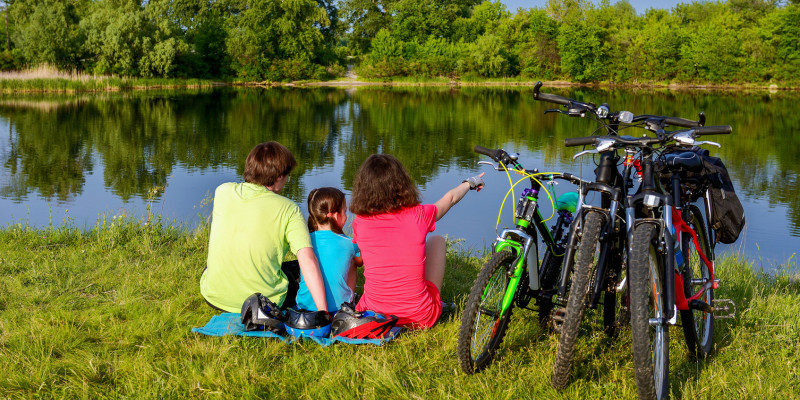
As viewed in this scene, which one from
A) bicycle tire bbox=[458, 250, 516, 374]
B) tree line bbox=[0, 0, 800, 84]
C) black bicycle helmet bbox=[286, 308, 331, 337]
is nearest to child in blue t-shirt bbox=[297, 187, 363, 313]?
black bicycle helmet bbox=[286, 308, 331, 337]

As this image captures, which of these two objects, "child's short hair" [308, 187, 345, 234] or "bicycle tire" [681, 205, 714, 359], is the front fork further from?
"child's short hair" [308, 187, 345, 234]

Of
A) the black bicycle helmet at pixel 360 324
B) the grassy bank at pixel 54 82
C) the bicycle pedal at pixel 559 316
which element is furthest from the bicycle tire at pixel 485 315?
the grassy bank at pixel 54 82

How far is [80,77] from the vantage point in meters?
36.0

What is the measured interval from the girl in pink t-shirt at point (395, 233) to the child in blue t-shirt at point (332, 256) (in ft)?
A: 0.87

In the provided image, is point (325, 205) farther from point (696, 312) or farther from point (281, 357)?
point (696, 312)

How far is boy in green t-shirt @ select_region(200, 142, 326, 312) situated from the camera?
374cm

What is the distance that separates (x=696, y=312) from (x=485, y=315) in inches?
54.8

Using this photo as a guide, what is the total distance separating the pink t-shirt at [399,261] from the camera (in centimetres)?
356

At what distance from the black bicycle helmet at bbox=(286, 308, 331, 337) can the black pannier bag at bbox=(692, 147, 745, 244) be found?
214 cm

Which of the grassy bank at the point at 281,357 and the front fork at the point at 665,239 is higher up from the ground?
the front fork at the point at 665,239

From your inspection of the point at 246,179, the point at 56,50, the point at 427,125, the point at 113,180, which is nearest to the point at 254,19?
the point at 56,50

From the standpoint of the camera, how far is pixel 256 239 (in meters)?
3.74

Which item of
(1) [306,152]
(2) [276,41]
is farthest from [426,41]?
(1) [306,152]

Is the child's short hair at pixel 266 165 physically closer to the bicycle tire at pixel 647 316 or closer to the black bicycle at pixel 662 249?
the black bicycle at pixel 662 249
